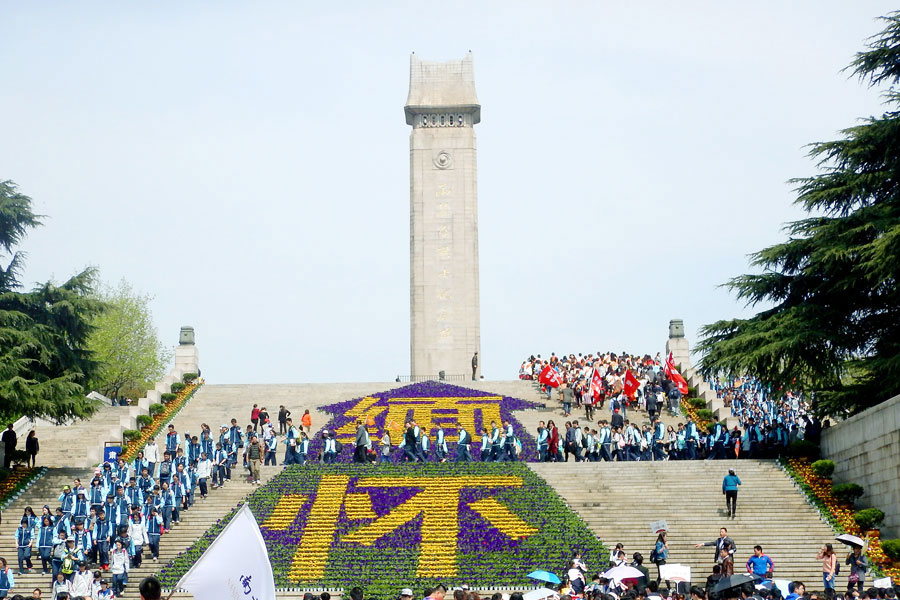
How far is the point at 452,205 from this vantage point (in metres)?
64.2

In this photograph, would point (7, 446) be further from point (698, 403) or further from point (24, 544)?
point (698, 403)

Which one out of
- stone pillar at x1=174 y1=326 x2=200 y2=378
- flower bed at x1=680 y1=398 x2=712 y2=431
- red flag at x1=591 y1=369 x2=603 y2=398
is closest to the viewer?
flower bed at x1=680 y1=398 x2=712 y2=431

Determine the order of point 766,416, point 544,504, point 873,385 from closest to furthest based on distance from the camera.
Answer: point 544,504 → point 873,385 → point 766,416

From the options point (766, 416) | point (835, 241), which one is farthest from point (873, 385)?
point (766, 416)

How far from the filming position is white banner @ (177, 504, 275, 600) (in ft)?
33.5

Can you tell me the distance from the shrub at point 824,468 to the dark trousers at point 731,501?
10.8ft

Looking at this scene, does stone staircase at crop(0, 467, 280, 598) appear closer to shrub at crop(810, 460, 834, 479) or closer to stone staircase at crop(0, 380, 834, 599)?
stone staircase at crop(0, 380, 834, 599)

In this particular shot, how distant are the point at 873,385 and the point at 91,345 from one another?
4736 centimetres

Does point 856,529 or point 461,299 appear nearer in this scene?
point 856,529

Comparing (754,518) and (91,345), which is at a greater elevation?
(91,345)

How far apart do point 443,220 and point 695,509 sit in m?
34.5

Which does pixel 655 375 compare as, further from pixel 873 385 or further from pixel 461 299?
pixel 461 299

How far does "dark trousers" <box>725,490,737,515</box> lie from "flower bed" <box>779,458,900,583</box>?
2.14 m

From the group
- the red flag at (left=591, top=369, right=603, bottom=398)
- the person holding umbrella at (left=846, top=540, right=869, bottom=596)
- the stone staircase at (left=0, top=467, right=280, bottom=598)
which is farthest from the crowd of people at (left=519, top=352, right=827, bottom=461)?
the person holding umbrella at (left=846, top=540, right=869, bottom=596)
